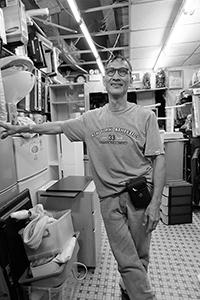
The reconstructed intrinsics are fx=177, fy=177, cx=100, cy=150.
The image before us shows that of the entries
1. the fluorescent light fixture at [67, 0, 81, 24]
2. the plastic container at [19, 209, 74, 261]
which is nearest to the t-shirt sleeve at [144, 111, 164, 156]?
the plastic container at [19, 209, 74, 261]

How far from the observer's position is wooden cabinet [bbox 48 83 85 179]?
8.68 feet

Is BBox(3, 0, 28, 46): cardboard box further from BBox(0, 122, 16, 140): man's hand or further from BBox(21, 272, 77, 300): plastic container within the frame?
BBox(21, 272, 77, 300): plastic container

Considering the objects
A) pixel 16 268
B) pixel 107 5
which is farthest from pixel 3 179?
pixel 107 5

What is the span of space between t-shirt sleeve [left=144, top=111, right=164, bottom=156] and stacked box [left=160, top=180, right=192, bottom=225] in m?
1.57

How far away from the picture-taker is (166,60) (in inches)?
173

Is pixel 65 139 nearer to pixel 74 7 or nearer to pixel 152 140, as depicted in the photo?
pixel 74 7

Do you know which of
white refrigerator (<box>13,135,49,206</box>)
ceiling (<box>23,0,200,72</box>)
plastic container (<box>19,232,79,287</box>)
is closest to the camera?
plastic container (<box>19,232,79,287</box>)

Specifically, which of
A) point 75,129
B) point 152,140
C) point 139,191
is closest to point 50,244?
point 139,191

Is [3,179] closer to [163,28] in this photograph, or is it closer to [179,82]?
[163,28]

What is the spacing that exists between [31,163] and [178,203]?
6.78ft

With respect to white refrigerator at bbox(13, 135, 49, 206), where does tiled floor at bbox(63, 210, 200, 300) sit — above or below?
below

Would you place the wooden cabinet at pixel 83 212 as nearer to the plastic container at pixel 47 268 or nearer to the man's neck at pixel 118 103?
the plastic container at pixel 47 268

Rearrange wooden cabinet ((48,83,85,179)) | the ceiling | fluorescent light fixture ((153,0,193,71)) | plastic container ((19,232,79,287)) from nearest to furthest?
plastic container ((19,232,79,287)) < fluorescent light fixture ((153,0,193,71)) < the ceiling < wooden cabinet ((48,83,85,179))

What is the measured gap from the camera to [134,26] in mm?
2902
